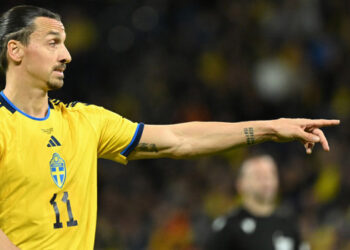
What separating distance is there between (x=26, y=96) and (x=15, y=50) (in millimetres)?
228

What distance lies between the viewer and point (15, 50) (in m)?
3.50

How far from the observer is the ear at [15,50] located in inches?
137

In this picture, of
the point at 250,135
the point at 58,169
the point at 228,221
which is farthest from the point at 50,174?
the point at 228,221

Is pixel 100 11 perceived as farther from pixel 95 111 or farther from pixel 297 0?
pixel 95 111

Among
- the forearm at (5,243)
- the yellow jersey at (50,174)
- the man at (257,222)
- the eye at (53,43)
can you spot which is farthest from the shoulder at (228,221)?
the forearm at (5,243)

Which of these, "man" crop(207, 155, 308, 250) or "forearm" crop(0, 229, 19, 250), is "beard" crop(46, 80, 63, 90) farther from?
"man" crop(207, 155, 308, 250)

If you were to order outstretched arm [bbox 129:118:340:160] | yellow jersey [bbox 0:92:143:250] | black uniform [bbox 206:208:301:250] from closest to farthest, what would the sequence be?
yellow jersey [bbox 0:92:143:250], outstretched arm [bbox 129:118:340:160], black uniform [bbox 206:208:301:250]

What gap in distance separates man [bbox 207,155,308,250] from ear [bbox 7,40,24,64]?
2845mm

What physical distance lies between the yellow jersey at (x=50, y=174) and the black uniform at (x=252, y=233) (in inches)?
95.6

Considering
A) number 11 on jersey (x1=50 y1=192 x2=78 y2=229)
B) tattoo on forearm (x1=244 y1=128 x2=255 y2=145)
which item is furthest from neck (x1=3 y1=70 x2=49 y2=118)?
tattoo on forearm (x1=244 y1=128 x2=255 y2=145)

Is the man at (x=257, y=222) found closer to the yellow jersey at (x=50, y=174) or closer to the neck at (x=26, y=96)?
the yellow jersey at (x=50, y=174)

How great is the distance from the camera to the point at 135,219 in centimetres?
955

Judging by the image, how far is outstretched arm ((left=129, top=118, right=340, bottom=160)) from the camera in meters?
3.65

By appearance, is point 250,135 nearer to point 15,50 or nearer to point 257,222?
point 15,50
